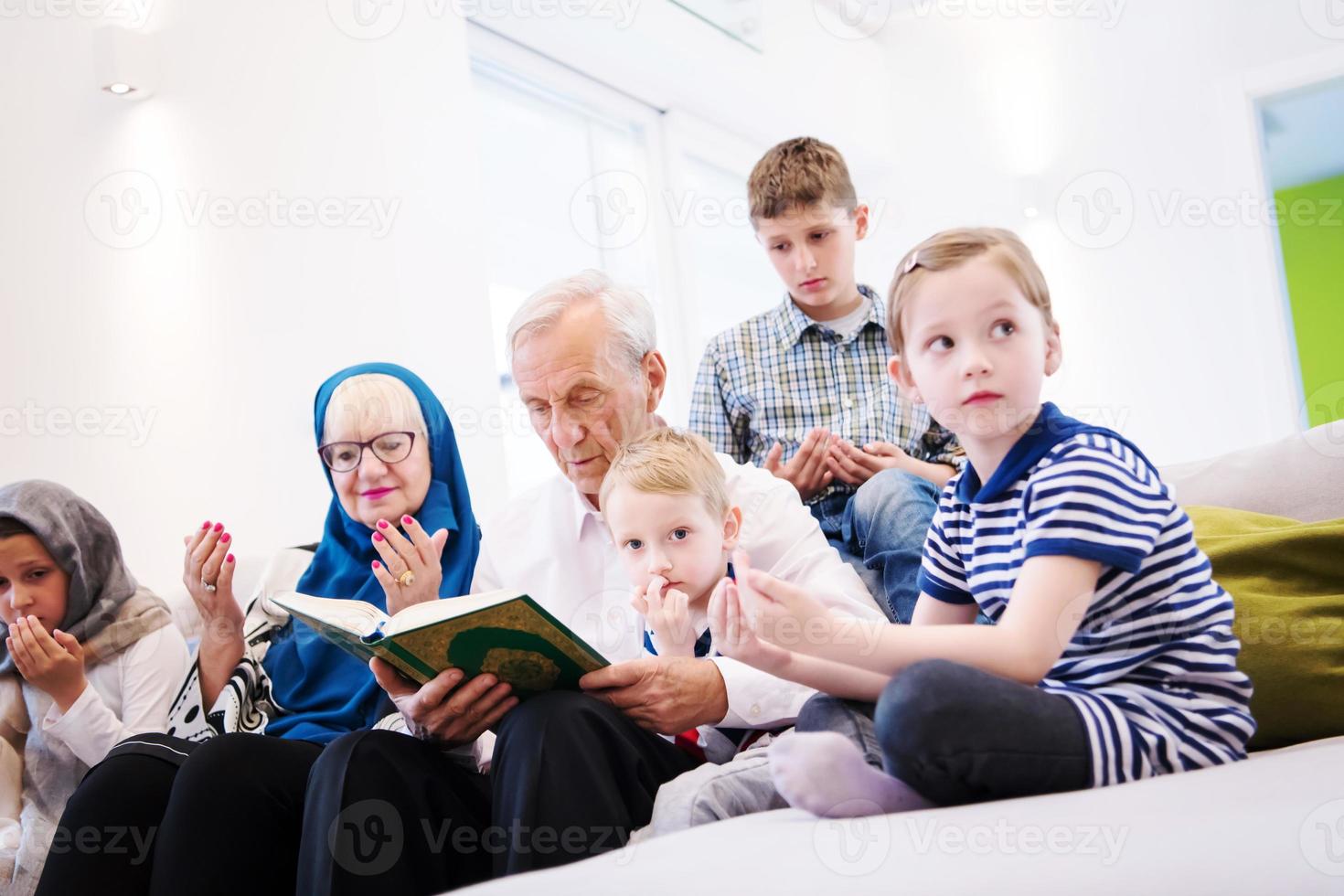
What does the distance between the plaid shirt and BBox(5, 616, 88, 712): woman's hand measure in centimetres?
131

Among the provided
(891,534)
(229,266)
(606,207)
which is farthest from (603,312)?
(606,207)

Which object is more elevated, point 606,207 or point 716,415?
point 606,207

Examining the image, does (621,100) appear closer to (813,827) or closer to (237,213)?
(237,213)

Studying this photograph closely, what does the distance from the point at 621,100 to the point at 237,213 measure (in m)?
2.25

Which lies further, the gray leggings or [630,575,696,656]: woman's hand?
[630,575,696,656]: woman's hand

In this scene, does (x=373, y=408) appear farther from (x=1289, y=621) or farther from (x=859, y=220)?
(x=1289, y=621)

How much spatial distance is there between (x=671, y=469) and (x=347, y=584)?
2.77 ft

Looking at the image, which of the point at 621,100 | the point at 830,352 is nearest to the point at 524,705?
the point at 830,352

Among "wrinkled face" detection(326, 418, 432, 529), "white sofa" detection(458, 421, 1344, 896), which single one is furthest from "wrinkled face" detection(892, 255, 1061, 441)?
"wrinkled face" detection(326, 418, 432, 529)

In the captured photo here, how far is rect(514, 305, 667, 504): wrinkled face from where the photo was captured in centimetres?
190

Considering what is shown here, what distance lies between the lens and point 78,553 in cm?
222

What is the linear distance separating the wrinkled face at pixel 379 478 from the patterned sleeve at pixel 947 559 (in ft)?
3.66

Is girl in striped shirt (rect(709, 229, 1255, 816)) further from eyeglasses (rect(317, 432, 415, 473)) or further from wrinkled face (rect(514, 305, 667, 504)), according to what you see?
eyeglasses (rect(317, 432, 415, 473))

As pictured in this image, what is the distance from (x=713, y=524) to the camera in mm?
1655
